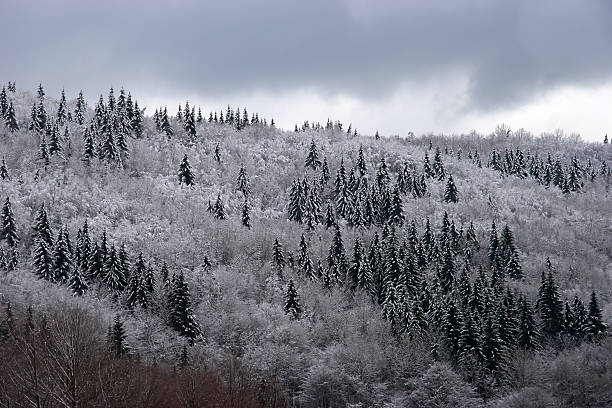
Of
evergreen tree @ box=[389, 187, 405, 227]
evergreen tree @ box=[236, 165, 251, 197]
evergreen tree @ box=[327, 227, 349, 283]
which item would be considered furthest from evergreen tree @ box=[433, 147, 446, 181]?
evergreen tree @ box=[327, 227, 349, 283]

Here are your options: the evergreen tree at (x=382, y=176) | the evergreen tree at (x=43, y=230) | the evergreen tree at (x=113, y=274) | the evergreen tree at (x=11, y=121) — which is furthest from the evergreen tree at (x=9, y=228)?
the evergreen tree at (x=382, y=176)

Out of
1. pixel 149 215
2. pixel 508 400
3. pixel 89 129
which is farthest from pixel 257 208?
pixel 508 400

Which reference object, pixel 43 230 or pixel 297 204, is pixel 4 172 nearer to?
pixel 43 230

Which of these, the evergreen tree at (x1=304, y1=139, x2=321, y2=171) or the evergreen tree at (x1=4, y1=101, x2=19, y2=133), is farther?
the evergreen tree at (x1=304, y1=139, x2=321, y2=171)

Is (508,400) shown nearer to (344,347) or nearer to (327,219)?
(344,347)

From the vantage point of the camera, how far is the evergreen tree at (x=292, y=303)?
99.5 m

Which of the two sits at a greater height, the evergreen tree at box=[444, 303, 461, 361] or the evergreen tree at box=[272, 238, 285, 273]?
the evergreen tree at box=[272, 238, 285, 273]

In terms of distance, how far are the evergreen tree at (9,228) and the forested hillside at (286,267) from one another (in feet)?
1.72

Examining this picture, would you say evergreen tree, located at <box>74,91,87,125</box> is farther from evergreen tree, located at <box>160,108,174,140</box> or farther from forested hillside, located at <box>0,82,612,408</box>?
evergreen tree, located at <box>160,108,174,140</box>

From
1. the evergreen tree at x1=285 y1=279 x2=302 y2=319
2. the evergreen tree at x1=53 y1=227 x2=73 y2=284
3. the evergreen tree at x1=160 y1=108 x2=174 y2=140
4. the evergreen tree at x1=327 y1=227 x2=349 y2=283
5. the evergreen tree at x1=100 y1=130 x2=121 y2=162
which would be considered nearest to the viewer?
the evergreen tree at x1=53 y1=227 x2=73 y2=284

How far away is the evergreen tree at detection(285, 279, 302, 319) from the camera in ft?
326

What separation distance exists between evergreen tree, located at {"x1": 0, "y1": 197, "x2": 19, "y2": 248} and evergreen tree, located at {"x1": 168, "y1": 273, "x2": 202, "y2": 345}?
3464 centimetres

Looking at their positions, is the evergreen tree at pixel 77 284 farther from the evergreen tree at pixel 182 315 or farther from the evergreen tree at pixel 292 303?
the evergreen tree at pixel 292 303

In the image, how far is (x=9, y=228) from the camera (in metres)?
104
